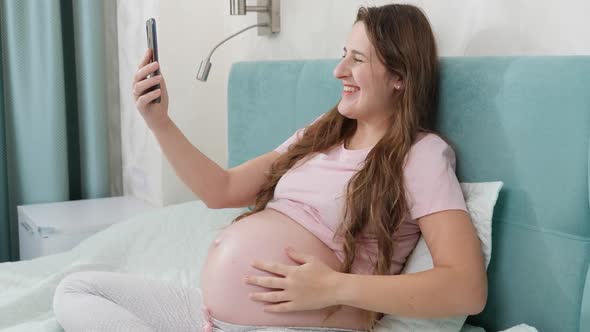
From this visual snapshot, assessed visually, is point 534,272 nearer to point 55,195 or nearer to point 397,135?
point 397,135

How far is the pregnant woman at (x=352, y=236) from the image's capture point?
3.38 ft

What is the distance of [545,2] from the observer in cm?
117

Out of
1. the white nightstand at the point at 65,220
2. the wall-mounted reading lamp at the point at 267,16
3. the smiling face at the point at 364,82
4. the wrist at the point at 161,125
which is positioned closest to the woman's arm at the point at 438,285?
the smiling face at the point at 364,82

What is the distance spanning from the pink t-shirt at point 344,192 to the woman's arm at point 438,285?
6 centimetres

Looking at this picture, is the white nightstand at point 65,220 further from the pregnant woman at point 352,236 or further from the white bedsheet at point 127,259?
the pregnant woman at point 352,236

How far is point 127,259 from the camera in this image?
5.47 feet

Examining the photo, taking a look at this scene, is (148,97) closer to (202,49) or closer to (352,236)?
(352,236)

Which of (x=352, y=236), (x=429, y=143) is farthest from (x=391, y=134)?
(x=352, y=236)

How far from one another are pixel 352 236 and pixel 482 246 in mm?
219

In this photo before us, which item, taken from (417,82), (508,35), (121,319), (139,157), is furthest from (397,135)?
(139,157)

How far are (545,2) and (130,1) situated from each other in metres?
1.77

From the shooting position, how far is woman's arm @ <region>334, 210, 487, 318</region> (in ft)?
3.30

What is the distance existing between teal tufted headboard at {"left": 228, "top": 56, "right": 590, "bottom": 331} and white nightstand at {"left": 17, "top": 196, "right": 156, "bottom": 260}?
143 centimetres

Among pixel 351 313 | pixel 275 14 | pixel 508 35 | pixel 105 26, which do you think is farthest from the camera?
pixel 105 26
